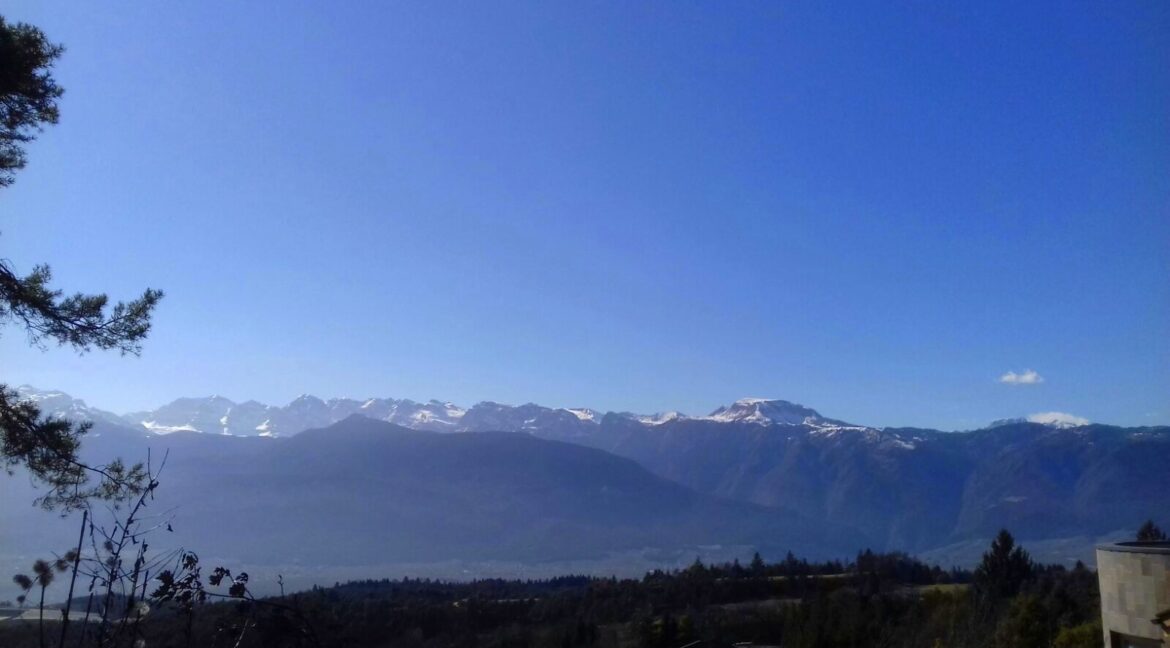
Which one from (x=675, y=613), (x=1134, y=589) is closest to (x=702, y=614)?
(x=675, y=613)

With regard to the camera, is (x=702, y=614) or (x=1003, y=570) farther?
(x=1003, y=570)

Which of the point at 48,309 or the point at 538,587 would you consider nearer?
the point at 48,309

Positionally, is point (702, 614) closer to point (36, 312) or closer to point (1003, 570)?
point (1003, 570)

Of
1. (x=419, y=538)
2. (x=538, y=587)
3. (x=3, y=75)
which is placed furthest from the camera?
(x=419, y=538)

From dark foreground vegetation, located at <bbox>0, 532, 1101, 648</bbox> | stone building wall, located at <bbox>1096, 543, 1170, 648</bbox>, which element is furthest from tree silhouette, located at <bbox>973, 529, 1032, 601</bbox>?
stone building wall, located at <bbox>1096, 543, 1170, 648</bbox>

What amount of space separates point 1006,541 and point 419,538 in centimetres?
15227

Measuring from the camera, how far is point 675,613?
142 ft

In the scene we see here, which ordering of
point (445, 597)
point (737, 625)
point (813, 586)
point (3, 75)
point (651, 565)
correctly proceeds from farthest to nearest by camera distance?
point (651, 565)
point (445, 597)
point (813, 586)
point (737, 625)
point (3, 75)

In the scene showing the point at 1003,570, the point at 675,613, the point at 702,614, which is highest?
the point at 1003,570

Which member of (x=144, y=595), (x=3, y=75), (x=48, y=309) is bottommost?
(x=144, y=595)

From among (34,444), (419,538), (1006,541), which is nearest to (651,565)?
(419,538)

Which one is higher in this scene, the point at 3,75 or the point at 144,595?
the point at 3,75

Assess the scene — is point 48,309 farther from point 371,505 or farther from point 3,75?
point 371,505

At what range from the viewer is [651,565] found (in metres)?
159
